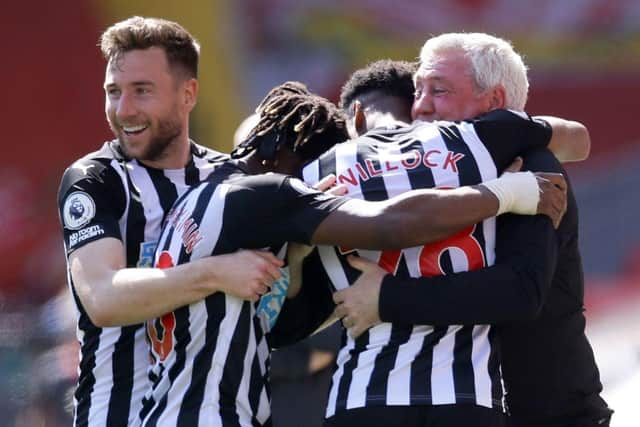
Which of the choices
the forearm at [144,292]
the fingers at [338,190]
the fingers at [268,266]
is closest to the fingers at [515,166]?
the fingers at [338,190]

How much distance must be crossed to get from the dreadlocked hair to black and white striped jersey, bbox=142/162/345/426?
23 cm

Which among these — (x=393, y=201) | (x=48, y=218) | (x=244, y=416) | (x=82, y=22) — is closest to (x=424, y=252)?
A: (x=393, y=201)

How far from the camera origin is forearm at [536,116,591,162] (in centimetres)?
→ 371

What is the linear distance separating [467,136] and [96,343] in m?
1.19

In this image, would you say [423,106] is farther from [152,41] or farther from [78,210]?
[78,210]

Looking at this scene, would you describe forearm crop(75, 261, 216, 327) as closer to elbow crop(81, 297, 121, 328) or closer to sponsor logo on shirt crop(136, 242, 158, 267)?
elbow crop(81, 297, 121, 328)

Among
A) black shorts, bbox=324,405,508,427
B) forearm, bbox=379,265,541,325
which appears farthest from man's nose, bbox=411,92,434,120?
black shorts, bbox=324,405,508,427

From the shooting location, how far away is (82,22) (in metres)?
12.9

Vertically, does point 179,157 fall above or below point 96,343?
above

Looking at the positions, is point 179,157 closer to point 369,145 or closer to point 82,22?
point 369,145

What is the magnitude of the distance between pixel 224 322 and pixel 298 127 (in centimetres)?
62

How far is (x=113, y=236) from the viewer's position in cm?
335

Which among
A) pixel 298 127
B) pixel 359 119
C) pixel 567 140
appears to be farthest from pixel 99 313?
pixel 567 140

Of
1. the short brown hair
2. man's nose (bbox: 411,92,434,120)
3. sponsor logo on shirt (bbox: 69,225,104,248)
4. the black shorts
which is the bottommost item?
the black shorts
